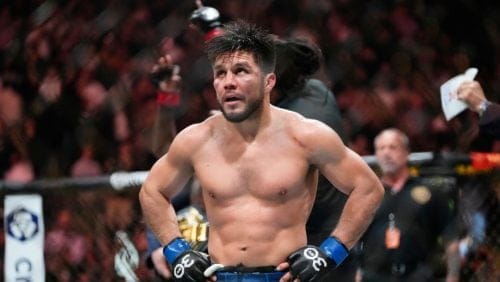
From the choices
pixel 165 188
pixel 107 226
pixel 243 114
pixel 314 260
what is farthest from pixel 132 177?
pixel 314 260

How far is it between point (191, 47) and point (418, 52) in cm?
101

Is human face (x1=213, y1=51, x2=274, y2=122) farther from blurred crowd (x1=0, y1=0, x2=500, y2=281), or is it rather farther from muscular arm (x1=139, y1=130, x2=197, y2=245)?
blurred crowd (x1=0, y1=0, x2=500, y2=281)

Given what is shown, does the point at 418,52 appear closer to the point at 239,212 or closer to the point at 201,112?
the point at 201,112

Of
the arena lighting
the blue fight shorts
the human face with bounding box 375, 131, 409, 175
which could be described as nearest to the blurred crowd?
the human face with bounding box 375, 131, 409, 175

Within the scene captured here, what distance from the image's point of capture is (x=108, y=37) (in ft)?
15.4

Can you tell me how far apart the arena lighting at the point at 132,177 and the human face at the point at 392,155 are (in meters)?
Result: 0.04

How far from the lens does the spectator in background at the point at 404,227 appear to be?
13.3 ft

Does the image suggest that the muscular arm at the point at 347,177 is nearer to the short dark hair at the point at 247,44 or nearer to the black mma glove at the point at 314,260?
the black mma glove at the point at 314,260

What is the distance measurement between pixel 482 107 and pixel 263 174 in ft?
2.56

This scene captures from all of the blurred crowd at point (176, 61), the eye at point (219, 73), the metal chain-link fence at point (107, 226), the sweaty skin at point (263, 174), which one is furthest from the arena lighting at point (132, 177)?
the eye at point (219, 73)

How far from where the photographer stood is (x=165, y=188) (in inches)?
113

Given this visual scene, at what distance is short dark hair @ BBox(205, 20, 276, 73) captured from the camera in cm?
275

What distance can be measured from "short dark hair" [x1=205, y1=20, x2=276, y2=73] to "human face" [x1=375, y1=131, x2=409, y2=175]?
138 centimetres

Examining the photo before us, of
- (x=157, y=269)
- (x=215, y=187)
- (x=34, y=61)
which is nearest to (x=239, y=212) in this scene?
(x=215, y=187)
